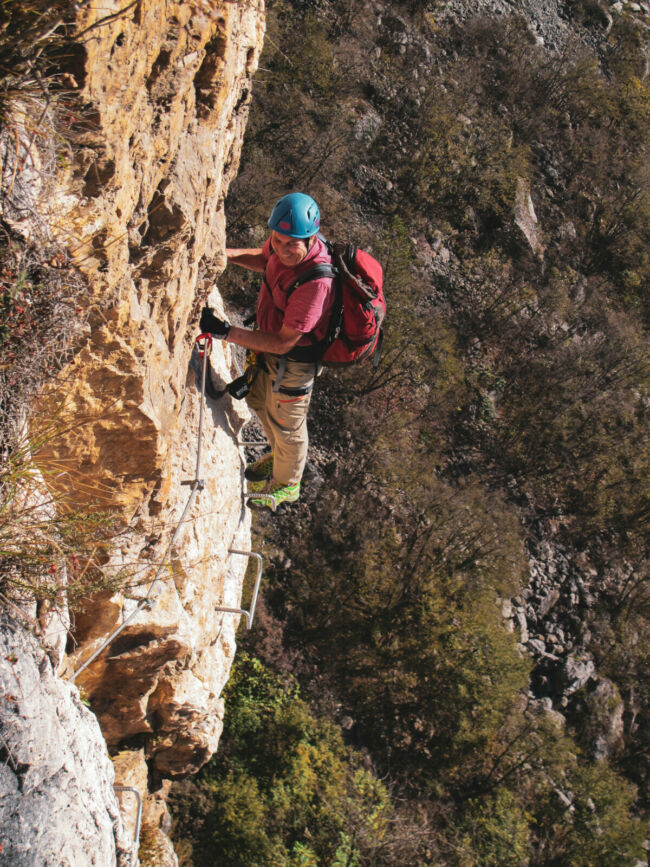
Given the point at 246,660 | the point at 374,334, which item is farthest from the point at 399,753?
the point at 374,334

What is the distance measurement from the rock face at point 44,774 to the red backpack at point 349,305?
2.43 metres

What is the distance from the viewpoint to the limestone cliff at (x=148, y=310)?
2.18 m

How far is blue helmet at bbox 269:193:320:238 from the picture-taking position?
3320 mm

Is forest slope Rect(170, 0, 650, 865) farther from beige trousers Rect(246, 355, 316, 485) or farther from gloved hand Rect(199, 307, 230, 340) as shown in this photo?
gloved hand Rect(199, 307, 230, 340)

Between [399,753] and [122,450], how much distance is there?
8.87 meters

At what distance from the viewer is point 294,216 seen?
333 centimetres

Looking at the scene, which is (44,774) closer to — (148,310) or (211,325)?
(148,310)

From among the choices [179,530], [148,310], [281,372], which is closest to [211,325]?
[281,372]

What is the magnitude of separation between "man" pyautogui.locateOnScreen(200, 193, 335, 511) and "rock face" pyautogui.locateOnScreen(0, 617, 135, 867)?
7.21 ft

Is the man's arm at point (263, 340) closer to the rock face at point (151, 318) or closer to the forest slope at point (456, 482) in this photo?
the rock face at point (151, 318)

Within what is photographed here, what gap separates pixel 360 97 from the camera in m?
13.5

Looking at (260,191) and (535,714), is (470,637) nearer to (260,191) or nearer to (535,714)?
(535,714)

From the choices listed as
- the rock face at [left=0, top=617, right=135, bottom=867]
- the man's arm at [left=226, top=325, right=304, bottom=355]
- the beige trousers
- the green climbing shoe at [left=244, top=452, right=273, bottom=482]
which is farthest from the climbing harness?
the green climbing shoe at [left=244, top=452, right=273, bottom=482]

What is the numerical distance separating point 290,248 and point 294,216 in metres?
0.18
